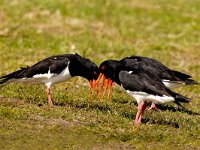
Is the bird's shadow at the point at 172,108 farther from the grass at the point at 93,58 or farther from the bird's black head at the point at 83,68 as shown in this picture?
the bird's black head at the point at 83,68

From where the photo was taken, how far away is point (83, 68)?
14.2 m

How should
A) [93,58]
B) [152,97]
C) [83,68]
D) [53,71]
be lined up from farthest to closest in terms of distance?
[93,58] → [83,68] → [53,71] → [152,97]

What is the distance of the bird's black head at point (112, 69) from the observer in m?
13.4

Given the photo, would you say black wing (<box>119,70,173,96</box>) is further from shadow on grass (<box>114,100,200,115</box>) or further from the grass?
shadow on grass (<box>114,100,200,115</box>)

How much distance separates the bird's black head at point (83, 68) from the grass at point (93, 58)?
68 cm

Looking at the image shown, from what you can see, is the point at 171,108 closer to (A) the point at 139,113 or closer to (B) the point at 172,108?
(B) the point at 172,108

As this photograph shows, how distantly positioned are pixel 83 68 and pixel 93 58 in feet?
20.4

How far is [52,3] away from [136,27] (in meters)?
3.95

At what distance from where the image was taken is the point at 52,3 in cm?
2769

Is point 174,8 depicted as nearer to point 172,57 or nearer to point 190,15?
point 190,15

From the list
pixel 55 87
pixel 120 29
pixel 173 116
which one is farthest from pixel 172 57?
pixel 173 116

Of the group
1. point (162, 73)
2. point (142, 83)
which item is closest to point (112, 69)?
point (142, 83)

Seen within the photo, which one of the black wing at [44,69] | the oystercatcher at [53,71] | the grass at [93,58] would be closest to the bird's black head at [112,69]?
the oystercatcher at [53,71]

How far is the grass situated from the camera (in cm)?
1166
